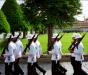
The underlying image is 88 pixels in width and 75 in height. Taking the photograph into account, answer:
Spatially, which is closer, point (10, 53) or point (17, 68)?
point (10, 53)

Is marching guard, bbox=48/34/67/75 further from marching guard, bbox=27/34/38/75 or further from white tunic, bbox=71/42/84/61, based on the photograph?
marching guard, bbox=27/34/38/75

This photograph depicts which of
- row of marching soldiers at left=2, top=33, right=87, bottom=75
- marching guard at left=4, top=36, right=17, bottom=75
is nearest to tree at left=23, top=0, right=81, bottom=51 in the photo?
row of marching soldiers at left=2, top=33, right=87, bottom=75

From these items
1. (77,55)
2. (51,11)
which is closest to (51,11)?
(51,11)

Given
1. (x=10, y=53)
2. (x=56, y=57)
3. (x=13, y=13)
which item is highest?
(x=13, y=13)

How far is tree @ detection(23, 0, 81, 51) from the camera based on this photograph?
19016mm

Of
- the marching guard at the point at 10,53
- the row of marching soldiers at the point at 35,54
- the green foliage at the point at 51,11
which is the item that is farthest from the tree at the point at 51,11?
the marching guard at the point at 10,53

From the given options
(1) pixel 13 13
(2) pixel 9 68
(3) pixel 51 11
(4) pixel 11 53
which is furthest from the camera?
(1) pixel 13 13

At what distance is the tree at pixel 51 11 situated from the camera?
19.0m

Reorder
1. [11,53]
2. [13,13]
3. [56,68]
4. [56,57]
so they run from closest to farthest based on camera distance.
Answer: [11,53] < [56,57] < [56,68] < [13,13]

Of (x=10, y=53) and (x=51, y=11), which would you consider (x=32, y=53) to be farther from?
(x=51, y=11)

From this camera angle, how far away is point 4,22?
76.7 ft

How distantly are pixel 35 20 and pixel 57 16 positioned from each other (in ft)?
3.36

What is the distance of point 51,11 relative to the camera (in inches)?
750

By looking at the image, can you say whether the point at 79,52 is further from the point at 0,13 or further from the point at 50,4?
the point at 0,13
